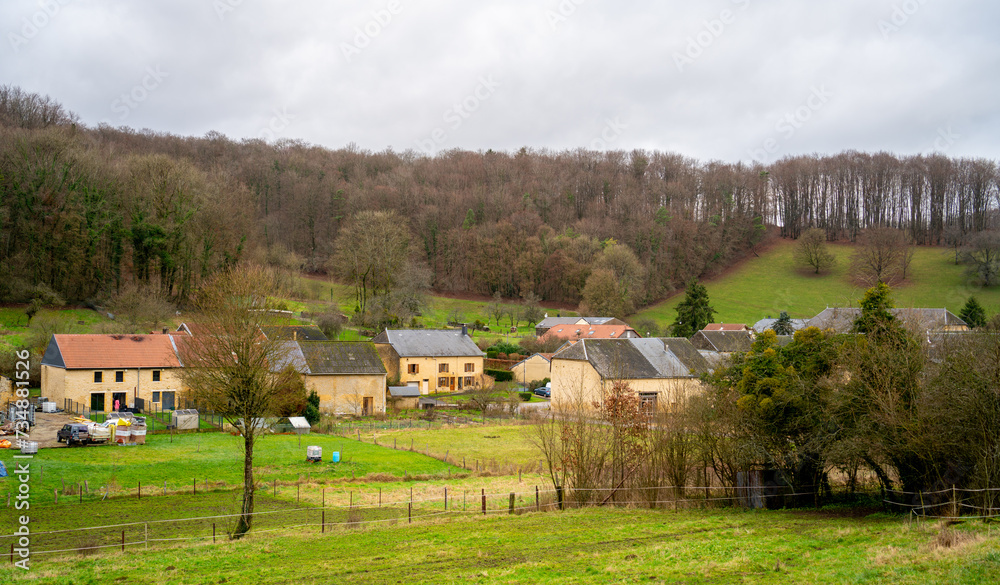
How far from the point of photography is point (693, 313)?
66.7 metres

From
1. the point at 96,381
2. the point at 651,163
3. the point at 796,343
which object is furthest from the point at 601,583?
the point at 651,163

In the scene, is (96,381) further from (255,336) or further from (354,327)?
(354,327)

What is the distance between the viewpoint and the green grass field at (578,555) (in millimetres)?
10211

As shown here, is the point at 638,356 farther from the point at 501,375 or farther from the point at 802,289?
the point at 802,289

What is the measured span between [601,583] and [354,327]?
5377 centimetres

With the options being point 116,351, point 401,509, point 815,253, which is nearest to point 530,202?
point 815,253

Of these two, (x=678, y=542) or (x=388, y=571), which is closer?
(x=388, y=571)

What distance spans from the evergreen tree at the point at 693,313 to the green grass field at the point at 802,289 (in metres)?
9.87

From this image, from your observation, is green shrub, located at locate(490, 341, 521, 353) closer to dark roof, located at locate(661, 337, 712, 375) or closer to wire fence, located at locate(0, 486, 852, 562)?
dark roof, located at locate(661, 337, 712, 375)

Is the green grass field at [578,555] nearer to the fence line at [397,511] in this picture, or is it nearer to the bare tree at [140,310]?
the fence line at [397,511]

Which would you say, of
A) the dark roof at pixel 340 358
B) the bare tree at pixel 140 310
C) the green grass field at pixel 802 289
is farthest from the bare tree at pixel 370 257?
the green grass field at pixel 802 289

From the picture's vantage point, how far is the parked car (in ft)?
85.1

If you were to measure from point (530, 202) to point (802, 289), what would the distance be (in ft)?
135

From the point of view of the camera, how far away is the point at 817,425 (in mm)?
16484
